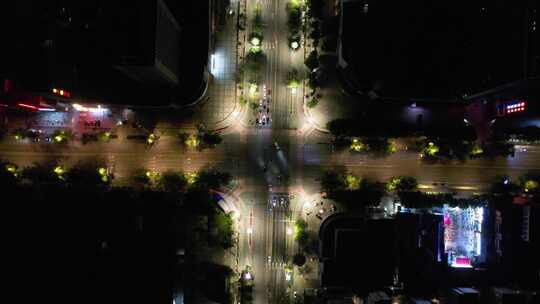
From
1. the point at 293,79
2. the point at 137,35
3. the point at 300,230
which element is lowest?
the point at 300,230

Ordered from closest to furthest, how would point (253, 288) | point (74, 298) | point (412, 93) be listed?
point (74, 298)
point (412, 93)
point (253, 288)

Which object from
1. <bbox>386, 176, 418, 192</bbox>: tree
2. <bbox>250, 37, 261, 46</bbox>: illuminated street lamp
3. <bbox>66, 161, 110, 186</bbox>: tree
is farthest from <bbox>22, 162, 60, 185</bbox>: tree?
<bbox>386, 176, 418, 192</bbox>: tree

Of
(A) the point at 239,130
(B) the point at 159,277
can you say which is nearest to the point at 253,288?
(B) the point at 159,277

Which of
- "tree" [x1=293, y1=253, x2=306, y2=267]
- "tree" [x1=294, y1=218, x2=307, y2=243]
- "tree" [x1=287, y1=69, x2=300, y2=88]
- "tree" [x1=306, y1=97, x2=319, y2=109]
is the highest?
"tree" [x1=287, y1=69, x2=300, y2=88]

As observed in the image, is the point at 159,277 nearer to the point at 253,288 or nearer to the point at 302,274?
the point at 253,288

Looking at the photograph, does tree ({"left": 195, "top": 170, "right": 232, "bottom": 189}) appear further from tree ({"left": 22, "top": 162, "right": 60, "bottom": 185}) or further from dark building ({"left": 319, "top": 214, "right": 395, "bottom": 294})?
tree ({"left": 22, "top": 162, "right": 60, "bottom": 185})

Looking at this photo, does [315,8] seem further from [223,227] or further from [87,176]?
[87,176]

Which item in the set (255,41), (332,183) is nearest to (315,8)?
(255,41)

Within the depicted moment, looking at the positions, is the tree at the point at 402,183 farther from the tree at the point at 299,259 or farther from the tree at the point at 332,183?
the tree at the point at 299,259

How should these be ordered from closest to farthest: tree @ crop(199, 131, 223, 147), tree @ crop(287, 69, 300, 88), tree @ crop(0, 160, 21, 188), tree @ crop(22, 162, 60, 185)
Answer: tree @ crop(0, 160, 21, 188) < tree @ crop(199, 131, 223, 147) < tree @ crop(287, 69, 300, 88) < tree @ crop(22, 162, 60, 185)
